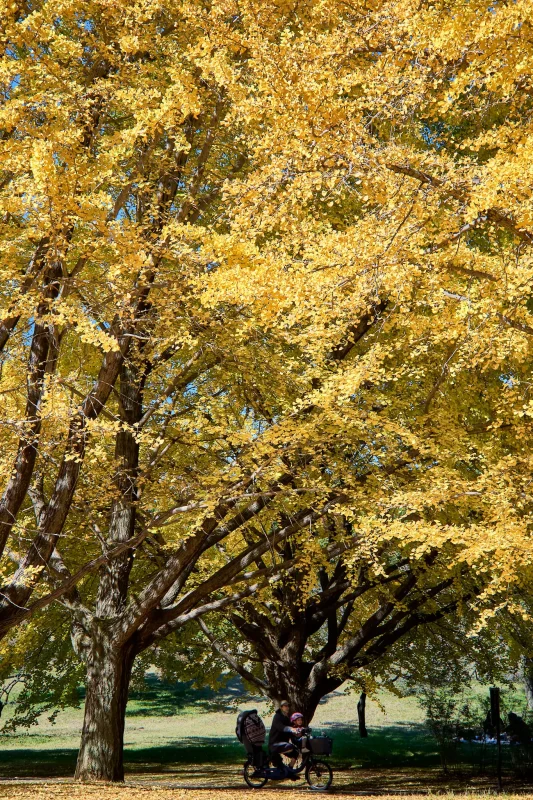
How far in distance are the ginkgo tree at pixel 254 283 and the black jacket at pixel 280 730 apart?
1.88 metres

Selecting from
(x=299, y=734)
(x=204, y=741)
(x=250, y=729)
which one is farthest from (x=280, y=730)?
(x=204, y=741)

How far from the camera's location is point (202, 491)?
8875 millimetres

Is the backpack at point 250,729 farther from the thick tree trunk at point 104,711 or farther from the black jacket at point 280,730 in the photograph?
the thick tree trunk at point 104,711

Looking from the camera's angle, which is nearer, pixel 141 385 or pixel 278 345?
pixel 278 345

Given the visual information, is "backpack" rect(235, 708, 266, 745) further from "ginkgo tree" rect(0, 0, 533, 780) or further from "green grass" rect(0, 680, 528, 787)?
"green grass" rect(0, 680, 528, 787)

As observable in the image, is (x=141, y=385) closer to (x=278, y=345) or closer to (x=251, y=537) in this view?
(x=278, y=345)

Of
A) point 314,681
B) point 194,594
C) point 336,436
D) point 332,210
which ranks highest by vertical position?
point 332,210

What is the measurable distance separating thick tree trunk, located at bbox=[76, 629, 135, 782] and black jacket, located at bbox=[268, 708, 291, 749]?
6.77ft

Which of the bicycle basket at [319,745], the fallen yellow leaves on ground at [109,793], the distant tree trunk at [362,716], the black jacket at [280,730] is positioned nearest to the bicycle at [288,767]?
the bicycle basket at [319,745]

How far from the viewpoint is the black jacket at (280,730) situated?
1053 centimetres

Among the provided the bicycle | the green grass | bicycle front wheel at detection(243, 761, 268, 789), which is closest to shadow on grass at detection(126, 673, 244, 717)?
the green grass

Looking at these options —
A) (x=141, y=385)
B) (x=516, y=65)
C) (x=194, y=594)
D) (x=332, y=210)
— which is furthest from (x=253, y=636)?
(x=516, y=65)

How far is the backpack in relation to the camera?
34.6 ft

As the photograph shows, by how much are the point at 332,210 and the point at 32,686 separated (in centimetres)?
1186
